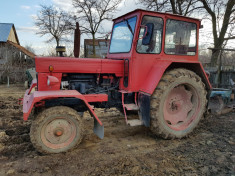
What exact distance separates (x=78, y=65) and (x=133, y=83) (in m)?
1.12

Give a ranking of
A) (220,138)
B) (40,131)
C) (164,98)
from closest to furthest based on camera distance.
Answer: (40,131), (164,98), (220,138)

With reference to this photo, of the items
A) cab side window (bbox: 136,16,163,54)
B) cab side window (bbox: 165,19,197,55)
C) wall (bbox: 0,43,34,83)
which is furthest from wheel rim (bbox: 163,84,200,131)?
wall (bbox: 0,43,34,83)

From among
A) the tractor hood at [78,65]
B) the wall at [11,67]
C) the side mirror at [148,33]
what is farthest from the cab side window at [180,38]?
the wall at [11,67]

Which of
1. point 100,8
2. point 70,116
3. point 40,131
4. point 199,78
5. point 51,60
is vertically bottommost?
point 40,131

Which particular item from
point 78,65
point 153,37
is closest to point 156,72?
point 153,37

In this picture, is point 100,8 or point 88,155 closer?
point 88,155

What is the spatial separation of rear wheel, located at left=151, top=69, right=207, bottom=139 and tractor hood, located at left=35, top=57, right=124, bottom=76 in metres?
0.94

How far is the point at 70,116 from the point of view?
3.43 m

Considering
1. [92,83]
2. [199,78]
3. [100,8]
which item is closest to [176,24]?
[199,78]

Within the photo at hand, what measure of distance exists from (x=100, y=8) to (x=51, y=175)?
60.4 feet

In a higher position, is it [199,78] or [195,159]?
[199,78]

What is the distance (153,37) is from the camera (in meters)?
4.03

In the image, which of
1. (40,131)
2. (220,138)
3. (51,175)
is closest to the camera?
(51,175)

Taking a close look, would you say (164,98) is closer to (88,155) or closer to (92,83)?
(92,83)
